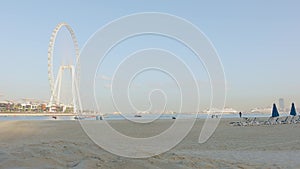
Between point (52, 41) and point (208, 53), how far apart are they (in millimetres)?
90228

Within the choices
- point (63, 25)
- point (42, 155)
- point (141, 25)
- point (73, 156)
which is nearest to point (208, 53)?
Answer: point (141, 25)

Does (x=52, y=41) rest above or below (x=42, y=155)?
above

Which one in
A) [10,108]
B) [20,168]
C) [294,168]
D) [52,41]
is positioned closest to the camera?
[20,168]

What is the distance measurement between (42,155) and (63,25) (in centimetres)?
9166

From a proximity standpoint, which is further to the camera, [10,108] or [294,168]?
[10,108]

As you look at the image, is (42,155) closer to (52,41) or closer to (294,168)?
(294,168)

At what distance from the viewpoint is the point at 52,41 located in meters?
90.3

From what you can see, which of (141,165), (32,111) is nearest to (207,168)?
(141,165)

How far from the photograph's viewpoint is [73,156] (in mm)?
5656

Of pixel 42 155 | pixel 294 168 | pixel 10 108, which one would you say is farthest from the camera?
pixel 10 108

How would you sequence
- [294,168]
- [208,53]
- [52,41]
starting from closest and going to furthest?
[294,168], [208,53], [52,41]

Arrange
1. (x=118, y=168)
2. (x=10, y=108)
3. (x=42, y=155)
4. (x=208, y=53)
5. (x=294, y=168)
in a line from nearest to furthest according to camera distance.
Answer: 1. (x=118, y=168)
2. (x=42, y=155)
3. (x=294, y=168)
4. (x=208, y=53)
5. (x=10, y=108)

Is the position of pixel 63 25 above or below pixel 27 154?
above

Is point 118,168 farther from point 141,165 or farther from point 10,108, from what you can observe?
point 10,108
